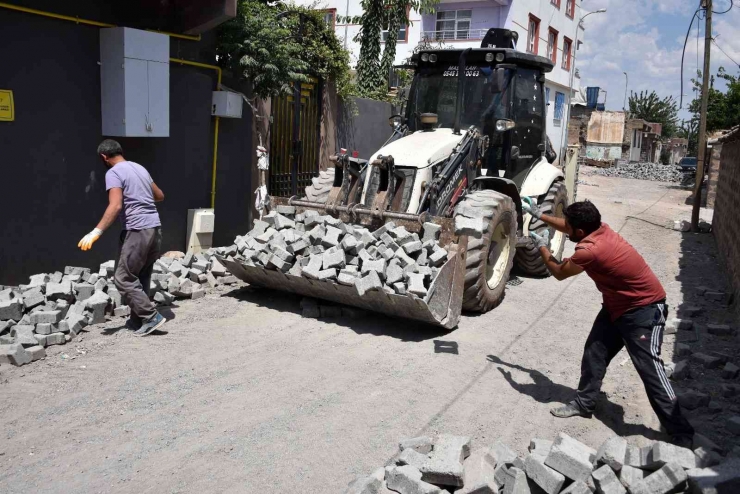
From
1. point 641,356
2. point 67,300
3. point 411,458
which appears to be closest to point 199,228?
point 67,300

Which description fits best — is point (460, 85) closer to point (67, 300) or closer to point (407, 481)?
point (67, 300)

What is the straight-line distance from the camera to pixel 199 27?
8711 millimetres

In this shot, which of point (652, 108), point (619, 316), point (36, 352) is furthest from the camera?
point (652, 108)

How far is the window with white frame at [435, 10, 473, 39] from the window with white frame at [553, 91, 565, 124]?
24.9 feet

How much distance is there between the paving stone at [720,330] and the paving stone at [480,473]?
410cm

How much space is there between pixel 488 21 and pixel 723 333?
2424 cm

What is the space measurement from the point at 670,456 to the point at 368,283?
121 inches

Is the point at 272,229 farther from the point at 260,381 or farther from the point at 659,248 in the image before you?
the point at 659,248

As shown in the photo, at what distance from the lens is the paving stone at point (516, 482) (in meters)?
3.68

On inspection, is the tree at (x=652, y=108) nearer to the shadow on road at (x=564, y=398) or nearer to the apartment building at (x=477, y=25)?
the apartment building at (x=477, y=25)

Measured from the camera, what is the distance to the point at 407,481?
365 cm

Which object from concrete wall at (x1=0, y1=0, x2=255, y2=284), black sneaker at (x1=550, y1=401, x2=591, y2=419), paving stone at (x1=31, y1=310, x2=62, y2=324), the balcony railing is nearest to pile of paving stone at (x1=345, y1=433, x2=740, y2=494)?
black sneaker at (x1=550, y1=401, x2=591, y2=419)

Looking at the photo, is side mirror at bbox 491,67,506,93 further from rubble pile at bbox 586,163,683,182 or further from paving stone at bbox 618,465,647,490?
rubble pile at bbox 586,163,683,182

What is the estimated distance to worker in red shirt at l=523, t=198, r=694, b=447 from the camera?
452 cm
